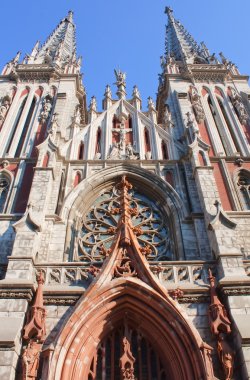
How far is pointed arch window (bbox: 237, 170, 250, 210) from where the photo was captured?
13587 mm

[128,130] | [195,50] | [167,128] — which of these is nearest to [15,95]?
[128,130]

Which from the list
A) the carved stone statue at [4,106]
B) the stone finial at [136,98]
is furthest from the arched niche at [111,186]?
the carved stone statue at [4,106]

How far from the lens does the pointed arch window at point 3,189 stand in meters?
13.5

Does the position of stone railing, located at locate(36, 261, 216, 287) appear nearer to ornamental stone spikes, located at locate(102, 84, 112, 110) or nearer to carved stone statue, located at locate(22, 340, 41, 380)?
carved stone statue, located at locate(22, 340, 41, 380)

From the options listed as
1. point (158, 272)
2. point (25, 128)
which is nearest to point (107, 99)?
point (25, 128)

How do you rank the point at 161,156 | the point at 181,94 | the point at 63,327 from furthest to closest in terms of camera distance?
the point at 181,94 → the point at 161,156 → the point at 63,327

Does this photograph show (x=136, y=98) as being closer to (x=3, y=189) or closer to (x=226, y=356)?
(x=3, y=189)

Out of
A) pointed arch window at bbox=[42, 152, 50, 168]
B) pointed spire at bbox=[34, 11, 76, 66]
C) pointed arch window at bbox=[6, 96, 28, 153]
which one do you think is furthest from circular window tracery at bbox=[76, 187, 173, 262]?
pointed spire at bbox=[34, 11, 76, 66]

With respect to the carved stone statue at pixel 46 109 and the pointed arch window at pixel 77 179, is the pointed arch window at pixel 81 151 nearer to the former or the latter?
the pointed arch window at pixel 77 179

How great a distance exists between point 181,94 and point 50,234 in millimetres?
10407

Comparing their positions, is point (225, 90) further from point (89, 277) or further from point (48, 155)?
point (89, 277)

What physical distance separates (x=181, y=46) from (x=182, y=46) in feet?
0.27

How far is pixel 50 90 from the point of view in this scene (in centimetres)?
1966

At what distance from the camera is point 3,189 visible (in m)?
14.2
